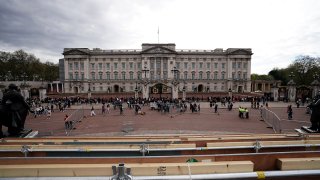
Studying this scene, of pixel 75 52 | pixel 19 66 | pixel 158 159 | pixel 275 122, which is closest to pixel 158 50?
pixel 75 52

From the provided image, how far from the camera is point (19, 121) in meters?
8.11

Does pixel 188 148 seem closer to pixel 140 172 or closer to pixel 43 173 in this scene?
pixel 140 172

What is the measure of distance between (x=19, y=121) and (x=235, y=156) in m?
8.17

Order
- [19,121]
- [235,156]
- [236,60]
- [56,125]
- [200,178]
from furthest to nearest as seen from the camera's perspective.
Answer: [236,60] < [56,125] < [19,121] < [235,156] < [200,178]

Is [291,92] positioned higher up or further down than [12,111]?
further down

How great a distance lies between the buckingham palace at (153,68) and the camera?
7725 cm

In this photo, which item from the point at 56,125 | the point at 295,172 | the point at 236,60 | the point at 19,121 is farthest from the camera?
the point at 236,60

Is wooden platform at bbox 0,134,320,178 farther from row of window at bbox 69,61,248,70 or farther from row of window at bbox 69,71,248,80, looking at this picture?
row of window at bbox 69,71,248,80

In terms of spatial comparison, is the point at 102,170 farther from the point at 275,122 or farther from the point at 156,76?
the point at 156,76

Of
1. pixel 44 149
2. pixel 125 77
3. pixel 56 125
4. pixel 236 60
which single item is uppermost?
pixel 236 60

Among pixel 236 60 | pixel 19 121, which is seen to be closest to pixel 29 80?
pixel 236 60

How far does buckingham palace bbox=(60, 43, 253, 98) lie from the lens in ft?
253

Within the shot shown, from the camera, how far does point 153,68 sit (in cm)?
7788

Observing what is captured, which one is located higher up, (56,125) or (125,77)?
(125,77)
